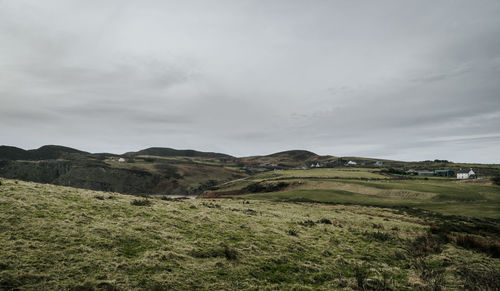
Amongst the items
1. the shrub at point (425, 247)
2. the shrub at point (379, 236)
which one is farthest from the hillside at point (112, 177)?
the shrub at point (425, 247)

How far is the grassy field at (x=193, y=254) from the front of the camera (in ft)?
27.8

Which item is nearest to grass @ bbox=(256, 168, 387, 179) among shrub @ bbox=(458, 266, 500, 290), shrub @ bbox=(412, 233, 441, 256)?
shrub @ bbox=(412, 233, 441, 256)

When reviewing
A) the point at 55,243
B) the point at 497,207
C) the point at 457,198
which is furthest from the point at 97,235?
the point at 457,198

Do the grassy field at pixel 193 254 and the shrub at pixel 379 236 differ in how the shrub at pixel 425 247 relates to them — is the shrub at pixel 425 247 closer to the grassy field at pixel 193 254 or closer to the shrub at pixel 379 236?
the grassy field at pixel 193 254

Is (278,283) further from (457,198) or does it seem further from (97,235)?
(457,198)

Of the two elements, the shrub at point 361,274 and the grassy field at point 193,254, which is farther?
the shrub at point 361,274

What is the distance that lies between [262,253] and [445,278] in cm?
866

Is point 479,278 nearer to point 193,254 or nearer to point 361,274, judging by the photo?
point 361,274

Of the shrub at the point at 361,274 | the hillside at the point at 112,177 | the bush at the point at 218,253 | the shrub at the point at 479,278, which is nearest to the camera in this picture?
the shrub at the point at 361,274

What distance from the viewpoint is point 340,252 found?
14.4m

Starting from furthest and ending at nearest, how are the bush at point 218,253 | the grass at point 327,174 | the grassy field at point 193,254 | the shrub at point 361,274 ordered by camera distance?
the grass at point 327,174 → the bush at point 218,253 → the shrub at point 361,274 → the grassy field at point 193,254

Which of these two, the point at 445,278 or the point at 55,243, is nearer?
the point at 55,243

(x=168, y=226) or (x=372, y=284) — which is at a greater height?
(x=168, y=226)

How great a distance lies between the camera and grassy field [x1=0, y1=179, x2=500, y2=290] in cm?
848
